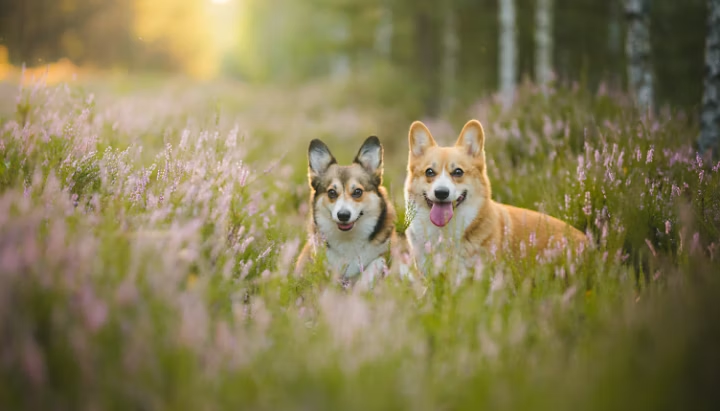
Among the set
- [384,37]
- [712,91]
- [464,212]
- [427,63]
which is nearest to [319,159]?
[464,212]

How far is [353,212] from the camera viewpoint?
4.23 metres

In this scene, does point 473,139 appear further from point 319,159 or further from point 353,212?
point 319,159

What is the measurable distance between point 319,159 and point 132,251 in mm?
2734

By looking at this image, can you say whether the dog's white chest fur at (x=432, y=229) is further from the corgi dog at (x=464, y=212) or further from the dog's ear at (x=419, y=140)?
the dog's ear at (x=419, y=140)

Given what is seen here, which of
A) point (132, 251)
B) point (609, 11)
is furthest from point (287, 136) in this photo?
point (609, 11)

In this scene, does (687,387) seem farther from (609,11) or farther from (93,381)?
(609,11)

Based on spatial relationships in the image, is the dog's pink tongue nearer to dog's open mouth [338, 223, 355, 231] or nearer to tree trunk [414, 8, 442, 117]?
dog's open mouth [338, 223, 355, 231]

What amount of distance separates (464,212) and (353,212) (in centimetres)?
93

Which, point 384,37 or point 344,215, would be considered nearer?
point 344,215

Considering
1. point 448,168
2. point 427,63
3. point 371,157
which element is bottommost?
point 448,168

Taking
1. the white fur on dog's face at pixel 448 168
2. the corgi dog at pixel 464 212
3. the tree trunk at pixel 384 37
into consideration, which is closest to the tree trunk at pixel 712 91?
the corgi dog at pixel 464 212

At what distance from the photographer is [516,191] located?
5617 mm

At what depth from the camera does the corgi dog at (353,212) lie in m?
4.27

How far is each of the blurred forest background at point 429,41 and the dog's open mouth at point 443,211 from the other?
11.4ft
